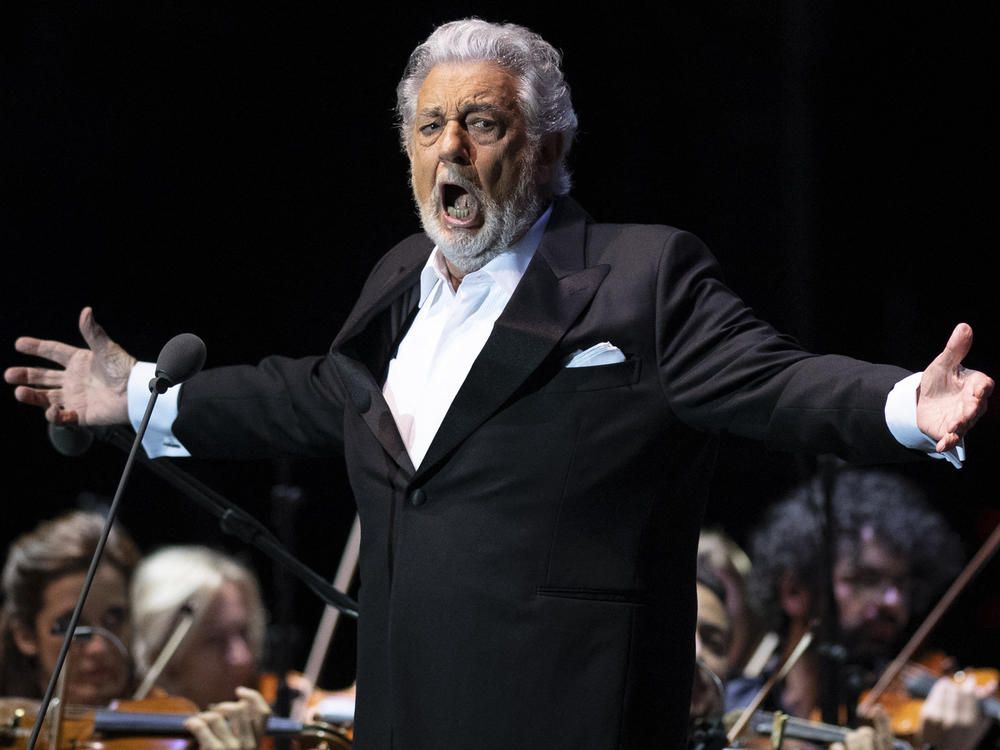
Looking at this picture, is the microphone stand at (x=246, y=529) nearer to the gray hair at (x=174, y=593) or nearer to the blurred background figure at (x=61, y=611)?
the blurred background figure at (x=61, y=611)

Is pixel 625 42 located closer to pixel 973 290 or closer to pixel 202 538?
pixel 973 290

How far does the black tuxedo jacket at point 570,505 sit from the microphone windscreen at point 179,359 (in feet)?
0.93

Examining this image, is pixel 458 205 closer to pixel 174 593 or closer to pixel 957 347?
pixel 957 347

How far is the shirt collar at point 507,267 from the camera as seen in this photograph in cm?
208

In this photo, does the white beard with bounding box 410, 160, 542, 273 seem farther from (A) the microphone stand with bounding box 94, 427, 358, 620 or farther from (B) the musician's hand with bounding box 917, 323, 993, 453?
(B) the musician's hand with bounding box 917, 323, 993, 453

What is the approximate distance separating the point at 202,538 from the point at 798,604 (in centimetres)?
271

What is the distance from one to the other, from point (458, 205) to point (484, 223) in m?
0.05

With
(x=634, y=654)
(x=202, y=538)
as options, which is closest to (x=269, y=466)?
(x=202, y=538)

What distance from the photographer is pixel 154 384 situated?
6.45 feet

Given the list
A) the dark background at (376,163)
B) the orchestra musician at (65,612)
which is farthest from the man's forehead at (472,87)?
the dark background at (376,163)

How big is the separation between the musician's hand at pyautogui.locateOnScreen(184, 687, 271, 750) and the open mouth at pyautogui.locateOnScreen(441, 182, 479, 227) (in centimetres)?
157

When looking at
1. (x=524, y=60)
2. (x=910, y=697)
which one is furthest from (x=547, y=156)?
(x=910, y=697)

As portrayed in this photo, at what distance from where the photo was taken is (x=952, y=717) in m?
4.18

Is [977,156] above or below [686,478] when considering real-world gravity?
above
